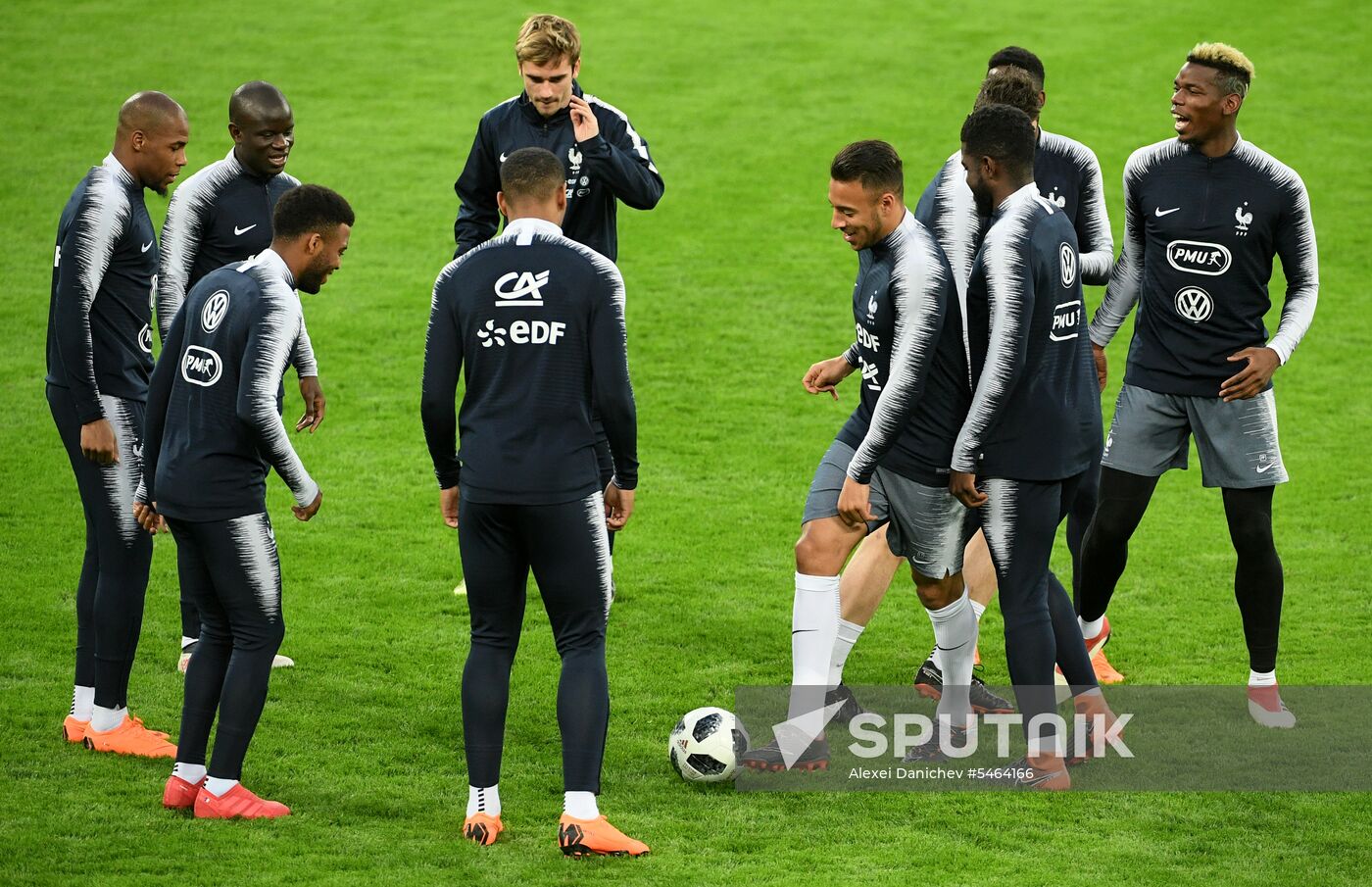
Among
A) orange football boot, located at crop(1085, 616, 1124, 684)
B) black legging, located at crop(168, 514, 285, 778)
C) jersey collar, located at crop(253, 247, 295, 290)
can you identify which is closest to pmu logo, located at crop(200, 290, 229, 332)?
jersey collar, located at crop(253, 247, 295, 290)

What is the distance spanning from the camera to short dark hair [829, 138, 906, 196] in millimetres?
5152

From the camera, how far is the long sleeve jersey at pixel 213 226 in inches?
235

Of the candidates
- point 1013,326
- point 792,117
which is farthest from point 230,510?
point 792,117

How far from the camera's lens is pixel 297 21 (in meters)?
19.0

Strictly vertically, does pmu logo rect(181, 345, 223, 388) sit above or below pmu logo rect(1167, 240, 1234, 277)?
below

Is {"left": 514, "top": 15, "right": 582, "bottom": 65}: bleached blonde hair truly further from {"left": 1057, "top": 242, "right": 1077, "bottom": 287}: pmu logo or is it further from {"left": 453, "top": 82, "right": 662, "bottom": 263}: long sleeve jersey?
{"left": 1057, "top": 242, "right": 1077, "bottom": 287}: pmu logo

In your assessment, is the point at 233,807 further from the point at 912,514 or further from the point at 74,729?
the point at 912,514

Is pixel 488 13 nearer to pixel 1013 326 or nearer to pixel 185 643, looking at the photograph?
pixel 185 643

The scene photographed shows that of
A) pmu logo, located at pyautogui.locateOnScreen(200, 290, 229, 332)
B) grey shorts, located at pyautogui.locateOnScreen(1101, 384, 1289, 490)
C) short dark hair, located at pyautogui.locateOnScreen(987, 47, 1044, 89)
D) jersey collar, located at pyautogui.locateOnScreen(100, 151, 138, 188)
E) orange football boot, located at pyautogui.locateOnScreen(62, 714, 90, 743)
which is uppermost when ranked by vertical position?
short dark hair, located at pyautogui.locateOnScreen(987, 47, 1044, 89)

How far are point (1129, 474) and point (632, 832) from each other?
8.65 ft

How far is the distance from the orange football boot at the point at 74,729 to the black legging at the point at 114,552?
0.48 feet

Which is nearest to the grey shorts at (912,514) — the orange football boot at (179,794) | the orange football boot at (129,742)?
the orange football boot at (179,794)

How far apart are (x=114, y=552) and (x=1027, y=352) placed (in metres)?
3.38

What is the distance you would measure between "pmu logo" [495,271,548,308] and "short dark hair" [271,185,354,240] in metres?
0.72
